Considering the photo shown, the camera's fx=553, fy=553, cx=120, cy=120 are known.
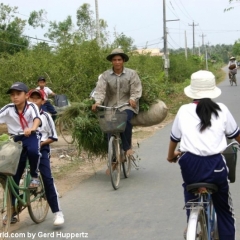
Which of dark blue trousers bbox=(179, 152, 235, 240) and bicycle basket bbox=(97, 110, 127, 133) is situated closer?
dark blue trousers bbox=(179, 152, 235, 240)

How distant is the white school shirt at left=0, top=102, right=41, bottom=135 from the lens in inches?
229

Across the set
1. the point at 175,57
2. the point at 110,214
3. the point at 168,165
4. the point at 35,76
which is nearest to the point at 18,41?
the point at 175,57

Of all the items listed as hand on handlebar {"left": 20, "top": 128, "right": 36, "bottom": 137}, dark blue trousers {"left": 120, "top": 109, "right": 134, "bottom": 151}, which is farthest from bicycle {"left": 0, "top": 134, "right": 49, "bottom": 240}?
dark blue trousers {"left": 120, "top": 109, "right": 134, "bottom": 151}

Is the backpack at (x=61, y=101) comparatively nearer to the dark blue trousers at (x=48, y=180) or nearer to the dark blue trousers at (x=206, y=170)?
the dark blue trousers at (x=48, y=180)

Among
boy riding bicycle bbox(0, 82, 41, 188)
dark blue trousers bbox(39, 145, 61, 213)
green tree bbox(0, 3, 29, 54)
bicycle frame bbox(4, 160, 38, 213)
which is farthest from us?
green tree bbox(0, 3, 29, 54)

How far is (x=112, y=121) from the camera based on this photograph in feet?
26.7

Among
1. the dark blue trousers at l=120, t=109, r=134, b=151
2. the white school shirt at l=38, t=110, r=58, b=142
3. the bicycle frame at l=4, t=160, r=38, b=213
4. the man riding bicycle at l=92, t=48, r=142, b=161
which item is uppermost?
the man riding bicycle at l=92, t=48, r=142, b=161

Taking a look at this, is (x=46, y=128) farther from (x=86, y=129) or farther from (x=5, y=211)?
(x=86, y=129)

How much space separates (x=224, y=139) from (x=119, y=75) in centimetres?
448

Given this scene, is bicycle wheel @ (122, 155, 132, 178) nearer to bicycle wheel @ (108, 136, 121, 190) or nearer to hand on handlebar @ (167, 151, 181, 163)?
bicycle wheel @ (108, 136, 121, 190)

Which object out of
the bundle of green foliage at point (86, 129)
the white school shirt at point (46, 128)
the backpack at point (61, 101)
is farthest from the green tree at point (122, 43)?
the white school shirt at point (46, 128)

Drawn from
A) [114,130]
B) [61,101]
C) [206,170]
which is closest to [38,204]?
[114,130]

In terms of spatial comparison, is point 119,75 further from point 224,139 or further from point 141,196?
point 224,139

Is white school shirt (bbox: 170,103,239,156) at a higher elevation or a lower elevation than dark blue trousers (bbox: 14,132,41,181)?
higher
